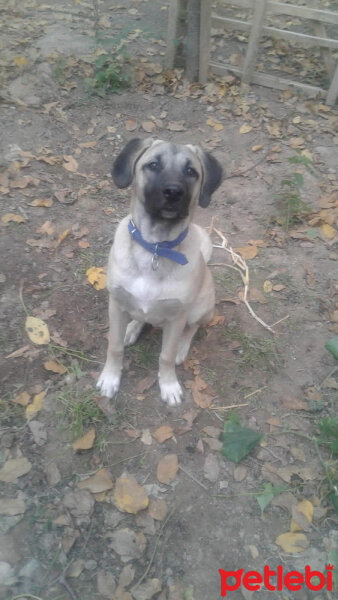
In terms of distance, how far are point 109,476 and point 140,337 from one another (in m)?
1.15

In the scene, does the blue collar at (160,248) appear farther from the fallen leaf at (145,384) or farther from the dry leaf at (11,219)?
the dry leaf at (11,219)

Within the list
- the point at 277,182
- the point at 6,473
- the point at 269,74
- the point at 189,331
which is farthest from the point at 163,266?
the point at 269,74

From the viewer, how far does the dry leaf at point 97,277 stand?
368cm

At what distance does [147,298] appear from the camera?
2521 millimetres

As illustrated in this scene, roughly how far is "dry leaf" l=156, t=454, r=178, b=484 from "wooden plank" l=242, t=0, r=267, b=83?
17.4ft

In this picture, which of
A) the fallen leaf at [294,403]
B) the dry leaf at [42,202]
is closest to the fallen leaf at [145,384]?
the fallen leaf at [294,403]

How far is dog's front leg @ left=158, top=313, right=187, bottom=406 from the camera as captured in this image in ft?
9.08

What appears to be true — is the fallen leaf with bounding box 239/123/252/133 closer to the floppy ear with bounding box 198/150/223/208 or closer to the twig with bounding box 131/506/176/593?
the floppy ear with bounding box 198/150/223/208

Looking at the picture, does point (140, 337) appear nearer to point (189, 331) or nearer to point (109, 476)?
point (189, 331)

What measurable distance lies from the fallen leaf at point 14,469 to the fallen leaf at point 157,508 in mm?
739

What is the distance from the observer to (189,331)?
3.29 m

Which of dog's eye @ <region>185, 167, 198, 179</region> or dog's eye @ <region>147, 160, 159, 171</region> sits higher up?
dog's eye @ <region>147, 160, 159, 171</region>

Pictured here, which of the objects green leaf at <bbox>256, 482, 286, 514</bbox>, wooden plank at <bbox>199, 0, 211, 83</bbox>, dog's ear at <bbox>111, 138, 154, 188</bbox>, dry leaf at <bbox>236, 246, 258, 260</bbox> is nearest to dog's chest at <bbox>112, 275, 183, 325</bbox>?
dog's ear at <bbox>111, 138, 154, 188</bbox>

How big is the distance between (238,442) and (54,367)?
4.44 feet
